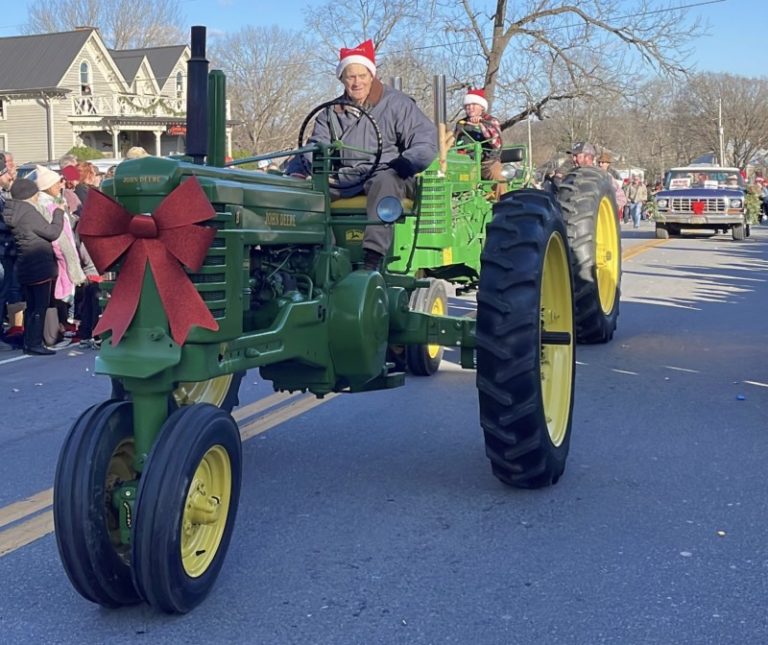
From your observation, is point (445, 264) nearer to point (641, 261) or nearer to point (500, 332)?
point (500, 332)

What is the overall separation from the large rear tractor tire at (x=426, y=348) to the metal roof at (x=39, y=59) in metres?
43.9

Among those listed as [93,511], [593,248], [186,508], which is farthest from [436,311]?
[93,511]

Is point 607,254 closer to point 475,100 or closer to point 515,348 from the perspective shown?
point 475,100

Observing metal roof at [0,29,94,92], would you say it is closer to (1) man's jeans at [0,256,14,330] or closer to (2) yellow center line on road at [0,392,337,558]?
(1) man's jeans at [0,256,14,330]

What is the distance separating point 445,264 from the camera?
30.3 ft

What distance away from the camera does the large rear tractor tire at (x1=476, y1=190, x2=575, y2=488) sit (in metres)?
5.05

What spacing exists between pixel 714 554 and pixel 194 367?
2230 mm

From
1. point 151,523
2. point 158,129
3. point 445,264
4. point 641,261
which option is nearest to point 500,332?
point 151,523

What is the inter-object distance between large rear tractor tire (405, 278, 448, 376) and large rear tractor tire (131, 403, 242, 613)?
13.5 ft

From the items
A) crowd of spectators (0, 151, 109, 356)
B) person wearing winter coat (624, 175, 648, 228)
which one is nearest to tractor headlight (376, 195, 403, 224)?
crowd of spectators (0, 151, 109, 356)

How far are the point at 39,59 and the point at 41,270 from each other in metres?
43.9

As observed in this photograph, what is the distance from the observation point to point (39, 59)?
50.6 metres

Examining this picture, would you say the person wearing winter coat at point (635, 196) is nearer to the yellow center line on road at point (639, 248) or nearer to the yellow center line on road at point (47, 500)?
the yellow center line on road at point (639, 248)

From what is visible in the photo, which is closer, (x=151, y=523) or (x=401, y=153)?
(x=151, y=523)
